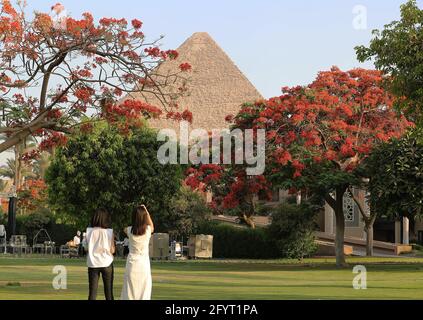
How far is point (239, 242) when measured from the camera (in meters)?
55.4

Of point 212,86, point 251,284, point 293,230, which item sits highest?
point 212,86

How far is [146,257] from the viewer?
655 inches

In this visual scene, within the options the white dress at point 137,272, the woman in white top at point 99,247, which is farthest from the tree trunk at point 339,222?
the white dress at point 137,272

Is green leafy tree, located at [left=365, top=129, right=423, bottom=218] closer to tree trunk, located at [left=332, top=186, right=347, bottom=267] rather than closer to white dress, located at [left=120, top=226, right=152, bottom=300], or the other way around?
tree trunk, located at [left=332, top=186, right=347, bottom=267]

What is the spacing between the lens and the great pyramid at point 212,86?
152 meters

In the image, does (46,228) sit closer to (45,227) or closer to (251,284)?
(45,227)

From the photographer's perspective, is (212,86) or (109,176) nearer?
(109,176)

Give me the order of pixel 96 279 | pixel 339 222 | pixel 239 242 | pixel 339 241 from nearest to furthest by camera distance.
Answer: pixel 96 279 → pixel 339 241 → pixel 339 222 → pixel 239 242

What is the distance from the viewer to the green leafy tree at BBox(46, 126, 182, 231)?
193 ft

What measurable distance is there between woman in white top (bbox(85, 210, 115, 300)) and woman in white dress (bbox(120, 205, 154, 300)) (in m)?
1.11

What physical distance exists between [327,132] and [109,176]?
20.8 meters

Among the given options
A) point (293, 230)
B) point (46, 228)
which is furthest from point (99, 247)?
point (46, 228)

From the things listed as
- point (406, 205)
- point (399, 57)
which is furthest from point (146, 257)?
point (406, 205)

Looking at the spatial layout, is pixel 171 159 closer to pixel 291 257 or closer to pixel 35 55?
pixel 291 257
